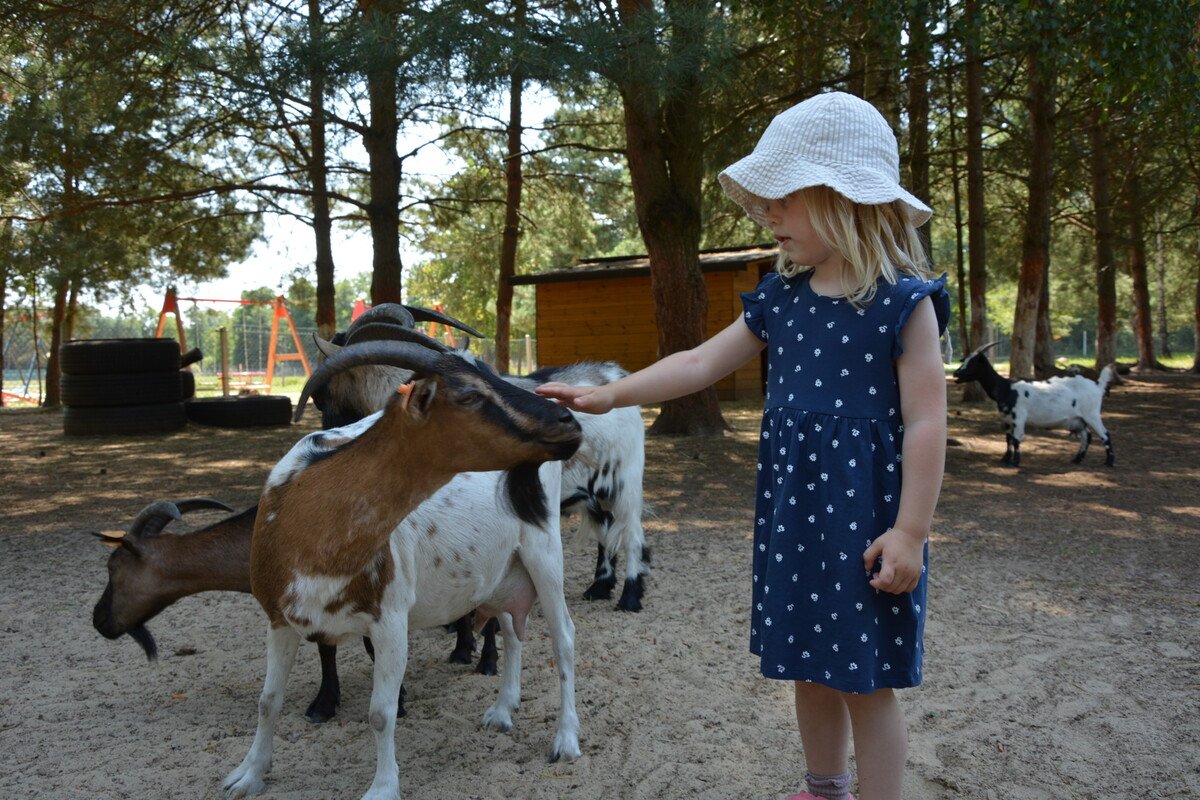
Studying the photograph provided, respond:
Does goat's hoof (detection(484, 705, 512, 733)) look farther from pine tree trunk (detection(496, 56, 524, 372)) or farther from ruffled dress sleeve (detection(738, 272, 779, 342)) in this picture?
pine tree trunk (detection(496, 56, 524, 372))

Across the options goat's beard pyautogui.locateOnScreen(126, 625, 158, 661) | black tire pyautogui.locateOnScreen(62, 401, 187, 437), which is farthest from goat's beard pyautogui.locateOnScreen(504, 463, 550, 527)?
black tire pyautogui.locateOnScreen(62, 401, 187, 437)

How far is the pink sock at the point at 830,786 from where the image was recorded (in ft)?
7.95

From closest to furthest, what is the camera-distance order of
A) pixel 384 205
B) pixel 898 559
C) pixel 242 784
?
pixel 898 559, pixel 242 784, pixel 384 205

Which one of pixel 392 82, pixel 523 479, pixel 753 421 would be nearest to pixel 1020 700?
pixel 523 479

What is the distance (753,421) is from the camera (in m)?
13.1

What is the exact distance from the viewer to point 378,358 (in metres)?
2.61

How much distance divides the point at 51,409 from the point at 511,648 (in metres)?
17.7

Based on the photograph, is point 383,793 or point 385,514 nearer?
point 385,514

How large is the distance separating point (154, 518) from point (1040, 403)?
28.6 ft

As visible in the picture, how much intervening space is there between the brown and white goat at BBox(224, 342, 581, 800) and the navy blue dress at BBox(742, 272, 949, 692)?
0.62 metres

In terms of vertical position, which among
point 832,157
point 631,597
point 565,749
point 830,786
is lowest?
point 565,749

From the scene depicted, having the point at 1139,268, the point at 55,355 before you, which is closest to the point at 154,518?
the point at 55,355

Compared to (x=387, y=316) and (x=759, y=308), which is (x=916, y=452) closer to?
(x=759, y=308)

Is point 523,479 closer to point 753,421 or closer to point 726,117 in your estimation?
point 726,117
